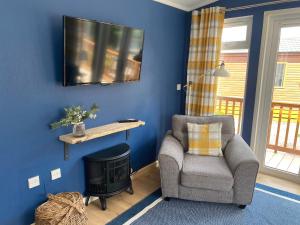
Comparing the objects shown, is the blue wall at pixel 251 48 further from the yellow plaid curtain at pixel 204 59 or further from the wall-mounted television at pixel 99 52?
the wall-mounted television at pixel 99 52

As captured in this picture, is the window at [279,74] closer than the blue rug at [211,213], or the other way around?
the blue rug at [211,213]

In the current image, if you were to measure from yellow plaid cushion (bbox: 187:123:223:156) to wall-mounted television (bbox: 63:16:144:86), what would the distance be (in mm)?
975

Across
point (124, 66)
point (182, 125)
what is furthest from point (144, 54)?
point (182, 125)

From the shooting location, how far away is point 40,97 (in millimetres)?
2012

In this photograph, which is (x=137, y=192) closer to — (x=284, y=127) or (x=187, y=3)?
(x=284, y=127)

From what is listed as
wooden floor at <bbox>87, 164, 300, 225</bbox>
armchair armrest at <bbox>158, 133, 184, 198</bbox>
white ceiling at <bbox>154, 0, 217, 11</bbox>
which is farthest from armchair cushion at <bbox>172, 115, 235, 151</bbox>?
white ceiling at <bbox>154, 0, 217, 11</bbox>

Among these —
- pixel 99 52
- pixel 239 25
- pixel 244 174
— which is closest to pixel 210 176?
pixel 244 174

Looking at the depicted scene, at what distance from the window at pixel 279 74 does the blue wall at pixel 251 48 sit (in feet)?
0.81

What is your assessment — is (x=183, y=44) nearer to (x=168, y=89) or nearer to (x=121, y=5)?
(x=168, y=89)

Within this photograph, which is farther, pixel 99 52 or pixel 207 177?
pixel 207 177

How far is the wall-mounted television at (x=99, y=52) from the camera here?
202cm

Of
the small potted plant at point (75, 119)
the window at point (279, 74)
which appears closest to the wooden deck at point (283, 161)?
the window at point (279, 74)

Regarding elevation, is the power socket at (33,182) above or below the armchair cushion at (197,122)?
below

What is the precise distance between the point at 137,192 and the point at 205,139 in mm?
1018
